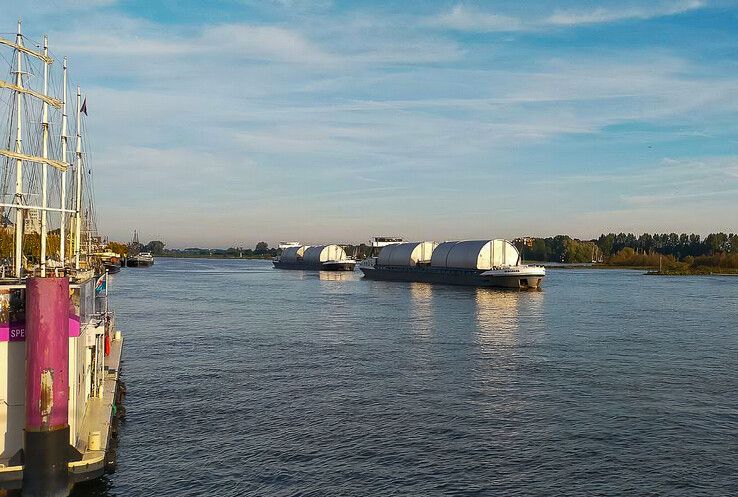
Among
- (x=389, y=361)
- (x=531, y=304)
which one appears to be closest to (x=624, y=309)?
(x=531, y=304)

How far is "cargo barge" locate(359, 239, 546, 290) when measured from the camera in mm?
122562

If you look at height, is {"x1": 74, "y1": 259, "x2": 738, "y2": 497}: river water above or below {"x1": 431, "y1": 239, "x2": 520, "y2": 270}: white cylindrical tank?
below

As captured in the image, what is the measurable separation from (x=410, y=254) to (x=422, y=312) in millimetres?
84354

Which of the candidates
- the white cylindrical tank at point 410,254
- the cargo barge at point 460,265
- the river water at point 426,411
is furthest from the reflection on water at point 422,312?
the white cylindrical tank at point 410,254

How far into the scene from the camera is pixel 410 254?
162 meters

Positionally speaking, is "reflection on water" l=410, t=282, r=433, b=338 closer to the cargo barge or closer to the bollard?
the cargo barge

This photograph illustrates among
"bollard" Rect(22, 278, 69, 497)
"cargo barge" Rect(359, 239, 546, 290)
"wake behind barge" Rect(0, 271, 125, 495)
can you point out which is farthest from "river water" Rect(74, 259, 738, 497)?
"cargo barge" Rect(359, 239, 546, 290)

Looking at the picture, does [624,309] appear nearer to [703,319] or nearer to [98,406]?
[703,319]

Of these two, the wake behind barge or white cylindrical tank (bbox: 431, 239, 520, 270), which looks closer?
the wake behind barge

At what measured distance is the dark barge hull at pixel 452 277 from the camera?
122188 mm

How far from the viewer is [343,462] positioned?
24.9 metres

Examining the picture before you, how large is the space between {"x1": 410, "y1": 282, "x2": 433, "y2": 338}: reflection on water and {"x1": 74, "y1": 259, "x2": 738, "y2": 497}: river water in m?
0.76

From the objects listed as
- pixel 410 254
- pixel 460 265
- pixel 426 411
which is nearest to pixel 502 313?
pixel 426 411

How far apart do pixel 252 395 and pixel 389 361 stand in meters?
12.3
